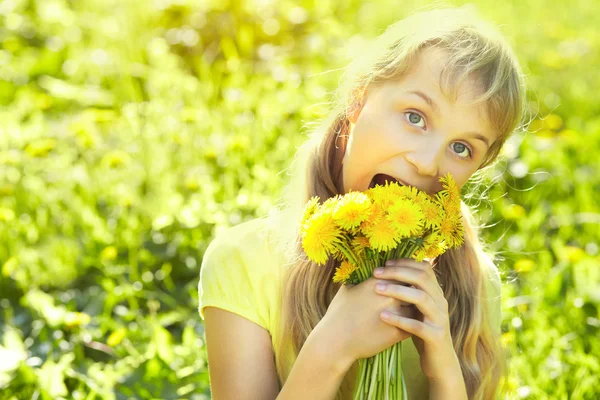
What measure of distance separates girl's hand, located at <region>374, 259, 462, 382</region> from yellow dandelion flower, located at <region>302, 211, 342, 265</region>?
0.34 ft

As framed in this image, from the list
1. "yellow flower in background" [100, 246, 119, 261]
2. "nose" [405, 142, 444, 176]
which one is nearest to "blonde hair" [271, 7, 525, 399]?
"nose" [405, 142, 444, 176]

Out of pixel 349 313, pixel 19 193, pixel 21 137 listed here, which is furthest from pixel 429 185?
pixel 21 137

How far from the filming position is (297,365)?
1.36 metres

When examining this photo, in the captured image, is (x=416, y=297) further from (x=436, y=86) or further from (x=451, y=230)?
(x=436, y=86)

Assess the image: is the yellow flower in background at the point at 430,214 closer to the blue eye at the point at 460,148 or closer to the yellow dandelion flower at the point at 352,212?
the yellow dandelion flower at the point at 352,212

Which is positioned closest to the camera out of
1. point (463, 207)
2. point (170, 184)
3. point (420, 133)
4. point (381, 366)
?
point (381, 366)

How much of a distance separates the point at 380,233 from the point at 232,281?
1.49 ft

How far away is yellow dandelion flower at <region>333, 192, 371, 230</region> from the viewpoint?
3.95 feet

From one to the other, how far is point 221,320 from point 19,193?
1.52 meters

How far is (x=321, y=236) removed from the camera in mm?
1229

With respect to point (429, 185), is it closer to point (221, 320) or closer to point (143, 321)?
point (221, 320)

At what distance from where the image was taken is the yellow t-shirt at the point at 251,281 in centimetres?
155

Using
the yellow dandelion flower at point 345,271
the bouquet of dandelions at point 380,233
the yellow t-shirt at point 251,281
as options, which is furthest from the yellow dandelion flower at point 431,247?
the yellow t-shirt at point 251,281

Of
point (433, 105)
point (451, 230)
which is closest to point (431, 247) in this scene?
point (451, 230)
